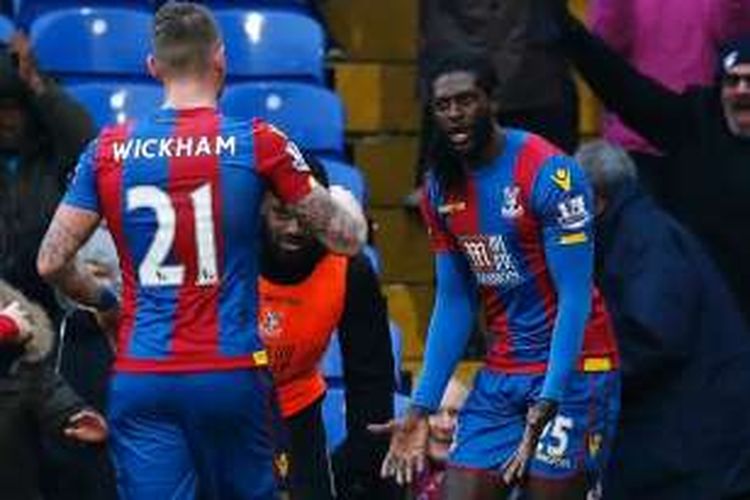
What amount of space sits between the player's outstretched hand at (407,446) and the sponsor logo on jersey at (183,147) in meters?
1.07

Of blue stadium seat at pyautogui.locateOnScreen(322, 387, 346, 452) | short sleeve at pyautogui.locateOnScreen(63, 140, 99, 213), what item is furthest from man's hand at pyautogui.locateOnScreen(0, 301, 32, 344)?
blue stadium seat at pyautogui.locateOnScreen(322, 387, 346, 452)

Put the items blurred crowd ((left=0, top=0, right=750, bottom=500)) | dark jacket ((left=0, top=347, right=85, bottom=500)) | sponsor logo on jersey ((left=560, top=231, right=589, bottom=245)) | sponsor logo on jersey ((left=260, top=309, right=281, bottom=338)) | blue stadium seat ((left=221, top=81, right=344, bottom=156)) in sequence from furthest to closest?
blue stadium seat ((left=221, top=81, right=344, bottom=156)) → sponsor logo on jersey ((left=260, top=309, right=281, bottom=338)) → blurred crowd ((left=0, top=0, right=750, bottom=500)) → dark jacket ((left=0, top=347, right=85, bottom=500)) → sponsor logo on jersey ((left=560, top=231, right=589, bottom=245))

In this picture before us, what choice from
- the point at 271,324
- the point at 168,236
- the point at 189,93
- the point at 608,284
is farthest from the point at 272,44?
the point at 168,236

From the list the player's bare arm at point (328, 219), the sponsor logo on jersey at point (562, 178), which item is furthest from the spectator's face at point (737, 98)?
the player's bare arm at point (328, 219)

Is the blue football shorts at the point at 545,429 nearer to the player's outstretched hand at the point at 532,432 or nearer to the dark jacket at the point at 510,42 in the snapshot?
the player's outstretched hand at the point at 532,432

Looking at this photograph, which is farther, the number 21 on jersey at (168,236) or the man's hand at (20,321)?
the man's hand at (20,321)

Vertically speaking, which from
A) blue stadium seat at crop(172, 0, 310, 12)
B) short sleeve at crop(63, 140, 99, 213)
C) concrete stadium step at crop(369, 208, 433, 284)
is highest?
short sleeve at crop(63, 140, 99, 213)

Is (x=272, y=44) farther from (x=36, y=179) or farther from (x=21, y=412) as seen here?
(x=21, y=412)

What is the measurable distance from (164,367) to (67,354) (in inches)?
65.2

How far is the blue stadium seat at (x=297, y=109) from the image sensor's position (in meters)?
9.36

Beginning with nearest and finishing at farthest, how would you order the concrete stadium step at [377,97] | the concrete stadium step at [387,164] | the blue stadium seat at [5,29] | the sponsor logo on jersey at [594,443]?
the sponsor logo on jersey at [594,443]
the blue stadium seat at [5,29]
the concrete stadium step at [387,164]
the concrete stadium step at [377,97]

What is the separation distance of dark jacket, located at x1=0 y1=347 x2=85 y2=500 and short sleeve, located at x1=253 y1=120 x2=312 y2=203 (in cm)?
108

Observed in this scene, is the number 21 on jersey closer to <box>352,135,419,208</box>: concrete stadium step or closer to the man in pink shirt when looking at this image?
the man in pink shirt

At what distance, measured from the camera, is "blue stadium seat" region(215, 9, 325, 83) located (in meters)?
9.65
